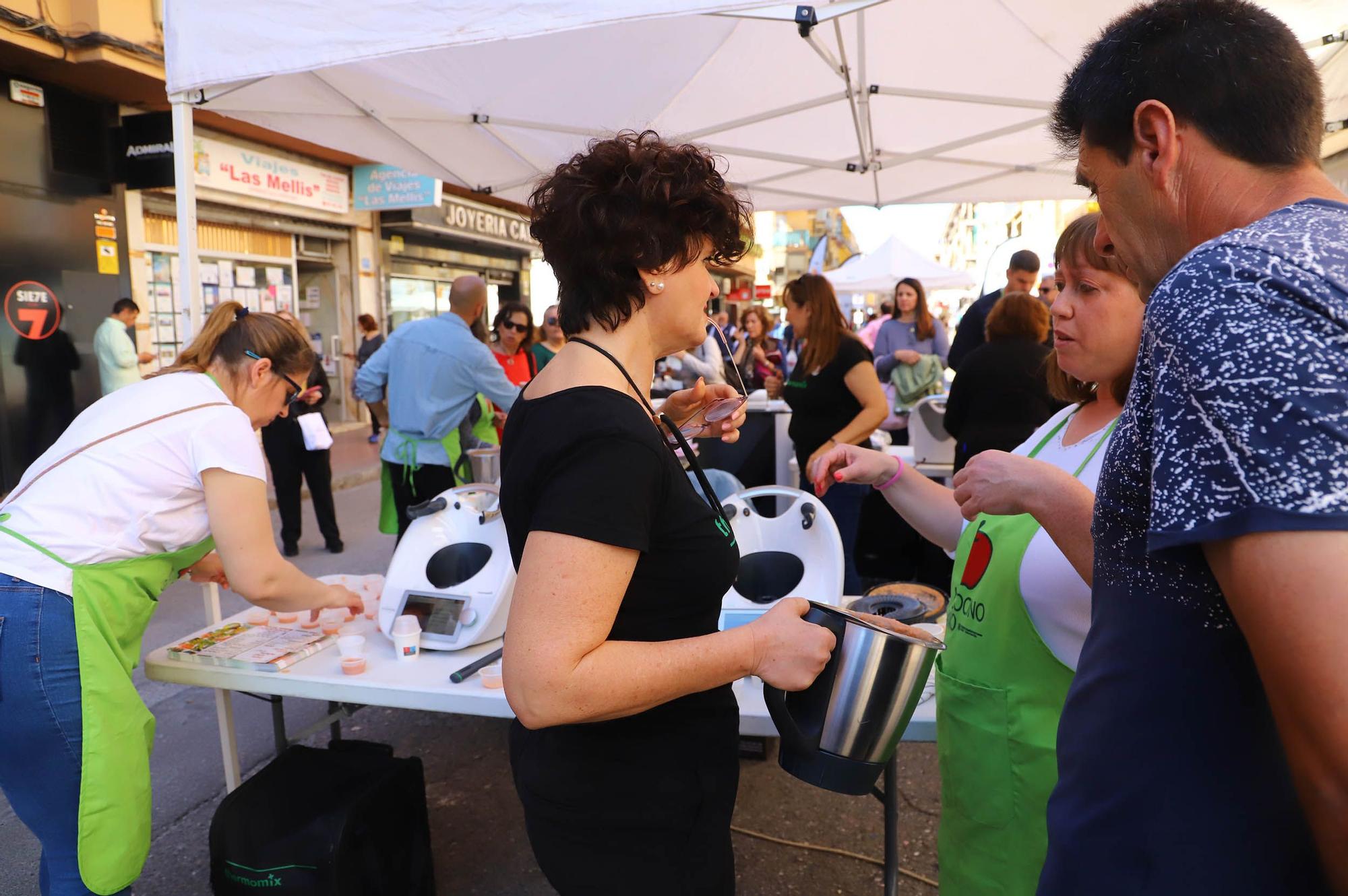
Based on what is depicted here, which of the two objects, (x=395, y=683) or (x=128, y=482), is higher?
(x=128, y=482)

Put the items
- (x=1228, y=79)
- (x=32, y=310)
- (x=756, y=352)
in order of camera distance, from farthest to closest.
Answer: (x=756, y=352), (x=32, y=310), (x=1228, y=79)

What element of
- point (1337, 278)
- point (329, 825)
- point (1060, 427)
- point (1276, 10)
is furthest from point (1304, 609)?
point (1276, 10)

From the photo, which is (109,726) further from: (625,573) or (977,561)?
(977,561)

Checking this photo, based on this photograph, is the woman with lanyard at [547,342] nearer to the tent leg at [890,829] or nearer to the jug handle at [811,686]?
the tent leg at [890,829]

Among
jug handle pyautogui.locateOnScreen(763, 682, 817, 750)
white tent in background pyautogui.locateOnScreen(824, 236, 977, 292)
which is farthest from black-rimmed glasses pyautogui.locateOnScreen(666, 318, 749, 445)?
white tent in background pyautogui.locateOnScreen(824, 236, 977, 292)

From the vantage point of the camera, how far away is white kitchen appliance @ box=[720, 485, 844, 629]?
2363 mm

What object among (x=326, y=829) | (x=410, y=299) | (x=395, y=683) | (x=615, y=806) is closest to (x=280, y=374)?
(x=395, y=683)

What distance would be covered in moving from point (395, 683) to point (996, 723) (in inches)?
57.2

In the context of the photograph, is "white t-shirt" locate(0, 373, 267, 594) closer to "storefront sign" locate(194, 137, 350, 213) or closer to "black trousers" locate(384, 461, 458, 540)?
"black trousers" locate(384, 461, 458, 540)

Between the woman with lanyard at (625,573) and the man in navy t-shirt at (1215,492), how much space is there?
45 cm

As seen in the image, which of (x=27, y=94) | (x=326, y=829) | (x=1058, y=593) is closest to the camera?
(x=1058, y=593)

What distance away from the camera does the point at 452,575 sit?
8.07 feet

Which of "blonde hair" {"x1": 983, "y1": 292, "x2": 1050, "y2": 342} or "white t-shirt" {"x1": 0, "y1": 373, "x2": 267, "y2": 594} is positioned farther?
"blonde hair" {"x1": 983, "y1": 292, "x2": 1050, "y2": 342}

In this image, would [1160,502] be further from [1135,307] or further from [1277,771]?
[1135,307]
